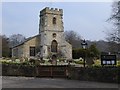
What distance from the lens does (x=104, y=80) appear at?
2284cm

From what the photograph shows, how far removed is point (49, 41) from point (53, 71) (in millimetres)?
42584

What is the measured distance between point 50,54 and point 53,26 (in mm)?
7654

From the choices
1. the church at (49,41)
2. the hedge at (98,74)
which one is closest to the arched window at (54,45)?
the church at (49,41)

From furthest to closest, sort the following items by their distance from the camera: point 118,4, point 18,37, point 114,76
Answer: point 18,37 → point 118,4 → point 114,76

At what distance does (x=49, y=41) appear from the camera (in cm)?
7262

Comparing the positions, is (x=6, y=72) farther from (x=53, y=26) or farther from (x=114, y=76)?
(x=53, y=26)

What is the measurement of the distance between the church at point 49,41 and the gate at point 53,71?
132ft

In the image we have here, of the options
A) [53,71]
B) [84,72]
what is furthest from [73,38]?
[84,72]

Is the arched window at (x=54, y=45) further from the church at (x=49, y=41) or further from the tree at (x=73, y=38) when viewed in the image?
the tree at (x=73, y=38)

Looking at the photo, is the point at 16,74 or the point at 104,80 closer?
the point at 104,80

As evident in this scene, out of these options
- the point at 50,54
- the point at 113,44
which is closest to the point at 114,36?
the point at 113,44

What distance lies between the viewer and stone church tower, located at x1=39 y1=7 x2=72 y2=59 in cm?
7203

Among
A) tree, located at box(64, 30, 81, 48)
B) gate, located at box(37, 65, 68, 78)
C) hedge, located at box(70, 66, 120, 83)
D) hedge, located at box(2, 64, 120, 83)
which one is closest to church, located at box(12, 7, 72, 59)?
tree, located at box(64, 30, 81, 48)

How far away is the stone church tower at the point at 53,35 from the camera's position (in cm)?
7203
